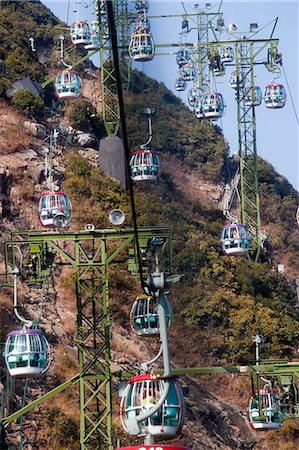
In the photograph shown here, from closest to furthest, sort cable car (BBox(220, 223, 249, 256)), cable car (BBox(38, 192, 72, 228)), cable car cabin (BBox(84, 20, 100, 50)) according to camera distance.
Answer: cable car (BBox(38, 192, 72, 228)), cable car (BBox(220, 223, 249, 256)), cable car cabin (BBox(84, 20, 100, 50))

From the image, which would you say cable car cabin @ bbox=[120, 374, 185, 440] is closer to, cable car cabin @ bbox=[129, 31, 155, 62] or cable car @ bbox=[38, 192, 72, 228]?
cable car @ bbox=[38, 192, 72, 228]

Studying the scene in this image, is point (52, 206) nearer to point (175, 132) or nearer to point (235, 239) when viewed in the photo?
point (235, 239)

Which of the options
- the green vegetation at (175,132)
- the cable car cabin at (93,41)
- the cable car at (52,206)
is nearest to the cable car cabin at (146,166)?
the cable car at (52,206)

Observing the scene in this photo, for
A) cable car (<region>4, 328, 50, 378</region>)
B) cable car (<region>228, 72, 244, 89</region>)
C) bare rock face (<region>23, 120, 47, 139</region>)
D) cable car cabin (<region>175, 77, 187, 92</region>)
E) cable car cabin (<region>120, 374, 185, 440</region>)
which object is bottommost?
cable car cabin (<region>120, 374, 185, 440</region>)

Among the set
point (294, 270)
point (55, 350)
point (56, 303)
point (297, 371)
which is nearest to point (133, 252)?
point (297, 371)

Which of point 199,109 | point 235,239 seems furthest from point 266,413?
point 199,109

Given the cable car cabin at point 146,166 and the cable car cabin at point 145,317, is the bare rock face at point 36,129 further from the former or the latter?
the cable car cabin at point 145,317

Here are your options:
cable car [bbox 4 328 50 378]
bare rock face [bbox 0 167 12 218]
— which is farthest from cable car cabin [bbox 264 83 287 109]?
cable car [bbox 4 328 50 378]
